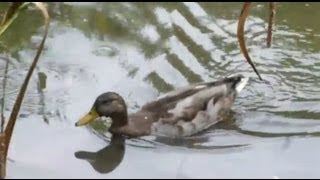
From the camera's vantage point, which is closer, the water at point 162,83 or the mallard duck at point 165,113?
the water at point 162,83

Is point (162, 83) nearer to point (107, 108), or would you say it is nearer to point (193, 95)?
point (193, 95)

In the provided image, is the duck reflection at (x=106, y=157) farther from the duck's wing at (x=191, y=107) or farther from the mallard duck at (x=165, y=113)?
the duck's wing at (x=191, y=107)

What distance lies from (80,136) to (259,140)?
1.19 meters

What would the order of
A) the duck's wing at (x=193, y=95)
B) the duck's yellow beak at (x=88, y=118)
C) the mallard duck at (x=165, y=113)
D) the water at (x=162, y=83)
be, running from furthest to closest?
the duck's wing at (x=193, y=95) < the mallard duck at (x=165, y=113) < the duck's yellow beak at (x=88, y=118) < the water at (x=162, y=83)

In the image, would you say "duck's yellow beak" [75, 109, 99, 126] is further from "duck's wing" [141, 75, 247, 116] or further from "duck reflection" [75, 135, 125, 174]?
"duck's wing" [141, 75, 247, 116]

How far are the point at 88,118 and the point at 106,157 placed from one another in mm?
338

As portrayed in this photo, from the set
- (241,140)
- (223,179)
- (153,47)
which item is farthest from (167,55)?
(223,179)

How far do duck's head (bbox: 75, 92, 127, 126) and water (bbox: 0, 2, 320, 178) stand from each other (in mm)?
112

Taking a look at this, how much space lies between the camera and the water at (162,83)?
5.52m

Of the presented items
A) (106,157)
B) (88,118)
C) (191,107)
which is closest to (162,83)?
(191,107)

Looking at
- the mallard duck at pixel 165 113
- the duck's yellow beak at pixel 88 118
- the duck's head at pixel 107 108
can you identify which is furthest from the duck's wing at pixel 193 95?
the duck's yellow beak at pixel 88 118

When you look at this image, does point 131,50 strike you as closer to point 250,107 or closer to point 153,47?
point 153,47

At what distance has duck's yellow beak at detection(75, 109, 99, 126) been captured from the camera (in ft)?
19.3

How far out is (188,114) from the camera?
6.18m
